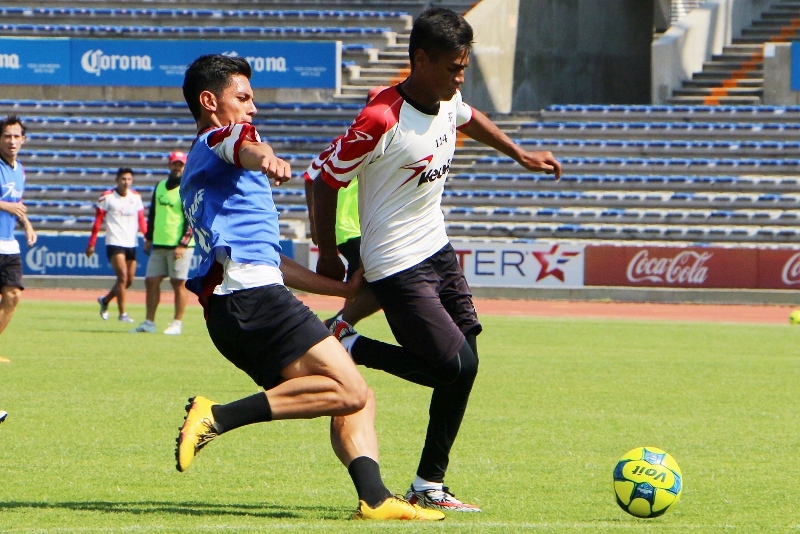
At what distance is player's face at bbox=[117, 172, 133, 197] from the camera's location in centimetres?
1702

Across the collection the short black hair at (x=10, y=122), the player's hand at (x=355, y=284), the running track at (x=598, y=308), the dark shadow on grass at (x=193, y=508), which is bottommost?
the running track at (x=598, y=308)

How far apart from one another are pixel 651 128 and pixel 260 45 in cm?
959

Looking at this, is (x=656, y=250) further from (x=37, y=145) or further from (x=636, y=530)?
(x=636, y=530)

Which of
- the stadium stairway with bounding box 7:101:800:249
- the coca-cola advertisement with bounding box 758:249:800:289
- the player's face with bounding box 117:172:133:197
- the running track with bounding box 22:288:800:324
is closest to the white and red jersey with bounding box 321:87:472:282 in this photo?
the player's face with bounding box 117:172:133:197

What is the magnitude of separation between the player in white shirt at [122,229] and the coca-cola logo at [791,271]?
1225cm

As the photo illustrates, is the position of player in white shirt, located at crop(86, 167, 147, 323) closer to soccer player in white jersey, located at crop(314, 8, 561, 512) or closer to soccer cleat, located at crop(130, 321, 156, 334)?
soccer cleat, located at crop(130, 321, 156, 334)

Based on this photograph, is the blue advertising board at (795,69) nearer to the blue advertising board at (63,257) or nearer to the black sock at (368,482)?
the blue advertising board at (63,257)

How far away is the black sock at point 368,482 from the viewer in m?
5.19

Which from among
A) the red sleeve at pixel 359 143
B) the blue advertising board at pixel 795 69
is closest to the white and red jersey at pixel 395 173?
the red sleeve at pixel 359 143

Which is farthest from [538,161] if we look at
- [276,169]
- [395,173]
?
[276,169]

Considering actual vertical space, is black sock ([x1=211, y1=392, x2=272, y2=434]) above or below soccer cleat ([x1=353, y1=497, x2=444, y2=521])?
above

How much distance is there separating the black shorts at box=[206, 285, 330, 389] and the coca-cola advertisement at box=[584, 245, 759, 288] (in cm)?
1924

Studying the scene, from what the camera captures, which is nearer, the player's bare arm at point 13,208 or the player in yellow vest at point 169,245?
the player's bare arm at point 13,208

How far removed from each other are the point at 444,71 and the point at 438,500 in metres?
1.86
